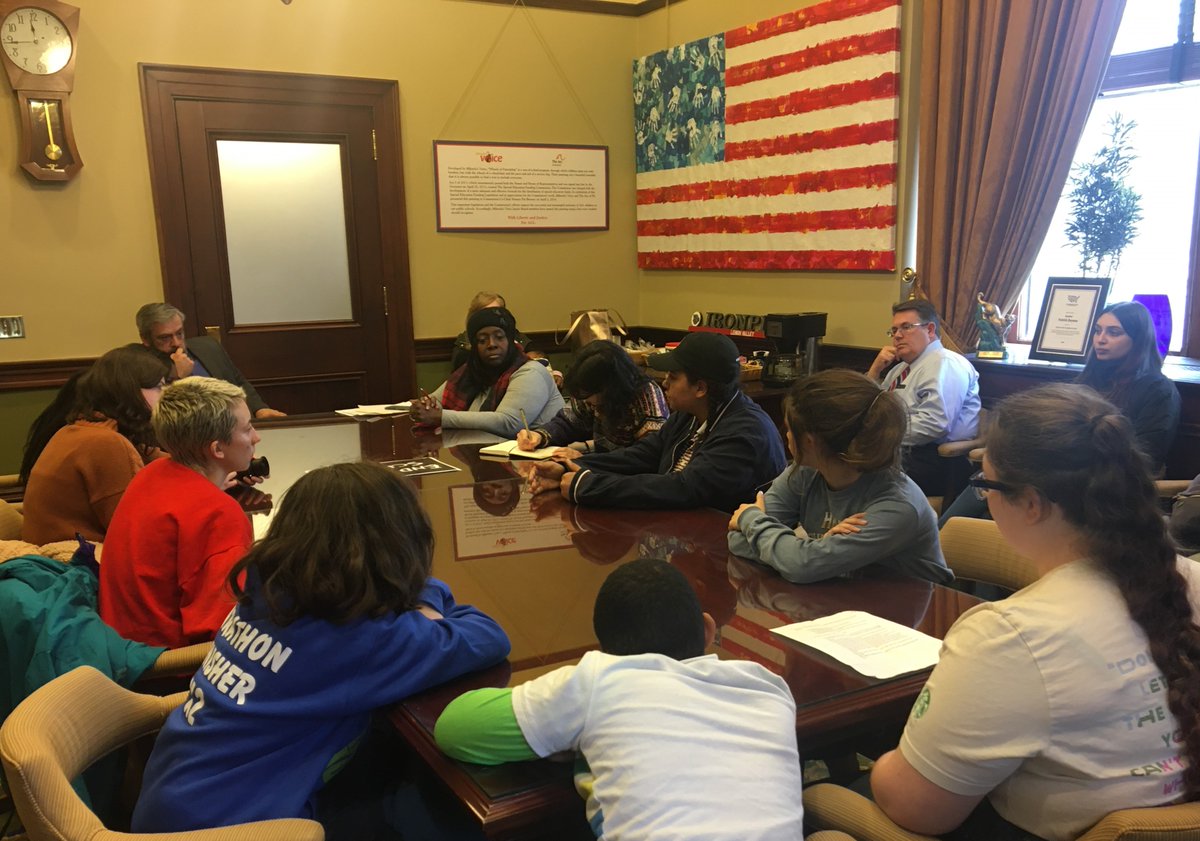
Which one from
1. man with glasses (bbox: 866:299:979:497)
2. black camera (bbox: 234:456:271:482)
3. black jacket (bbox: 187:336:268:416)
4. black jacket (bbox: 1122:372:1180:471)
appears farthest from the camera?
black jacket (bbox: 187:336:268:416)

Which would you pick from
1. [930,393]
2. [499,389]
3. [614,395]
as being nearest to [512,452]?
[614,395]

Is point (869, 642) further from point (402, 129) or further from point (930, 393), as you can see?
point (402, 129)

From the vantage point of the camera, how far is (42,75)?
416cm

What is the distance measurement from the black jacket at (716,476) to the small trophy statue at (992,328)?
1.73m

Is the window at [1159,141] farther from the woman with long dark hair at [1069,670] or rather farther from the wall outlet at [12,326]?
Answer: the wall outlet at [12,326]

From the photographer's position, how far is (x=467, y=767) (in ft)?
3.86

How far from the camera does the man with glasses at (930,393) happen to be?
357cm

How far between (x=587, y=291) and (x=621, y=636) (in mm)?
4707

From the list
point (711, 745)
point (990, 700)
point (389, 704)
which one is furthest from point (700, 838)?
point (389, 704)

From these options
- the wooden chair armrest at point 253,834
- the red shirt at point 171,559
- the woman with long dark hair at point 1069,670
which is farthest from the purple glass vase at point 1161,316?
the wooden chair armrest at point 253,834

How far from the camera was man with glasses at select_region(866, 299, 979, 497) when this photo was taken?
3.57 m

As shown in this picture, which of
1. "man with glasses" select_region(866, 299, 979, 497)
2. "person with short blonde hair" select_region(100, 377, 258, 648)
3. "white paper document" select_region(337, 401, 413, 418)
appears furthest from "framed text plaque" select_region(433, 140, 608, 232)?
"person with short blonde hair" select_region(100, 377, 258, 648)

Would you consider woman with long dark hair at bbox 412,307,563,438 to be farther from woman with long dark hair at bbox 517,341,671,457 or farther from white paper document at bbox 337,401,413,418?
woman with long dark hair at bbox 517,341,671,457

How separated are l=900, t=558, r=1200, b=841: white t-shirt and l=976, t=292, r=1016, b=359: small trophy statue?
9.30 feet
